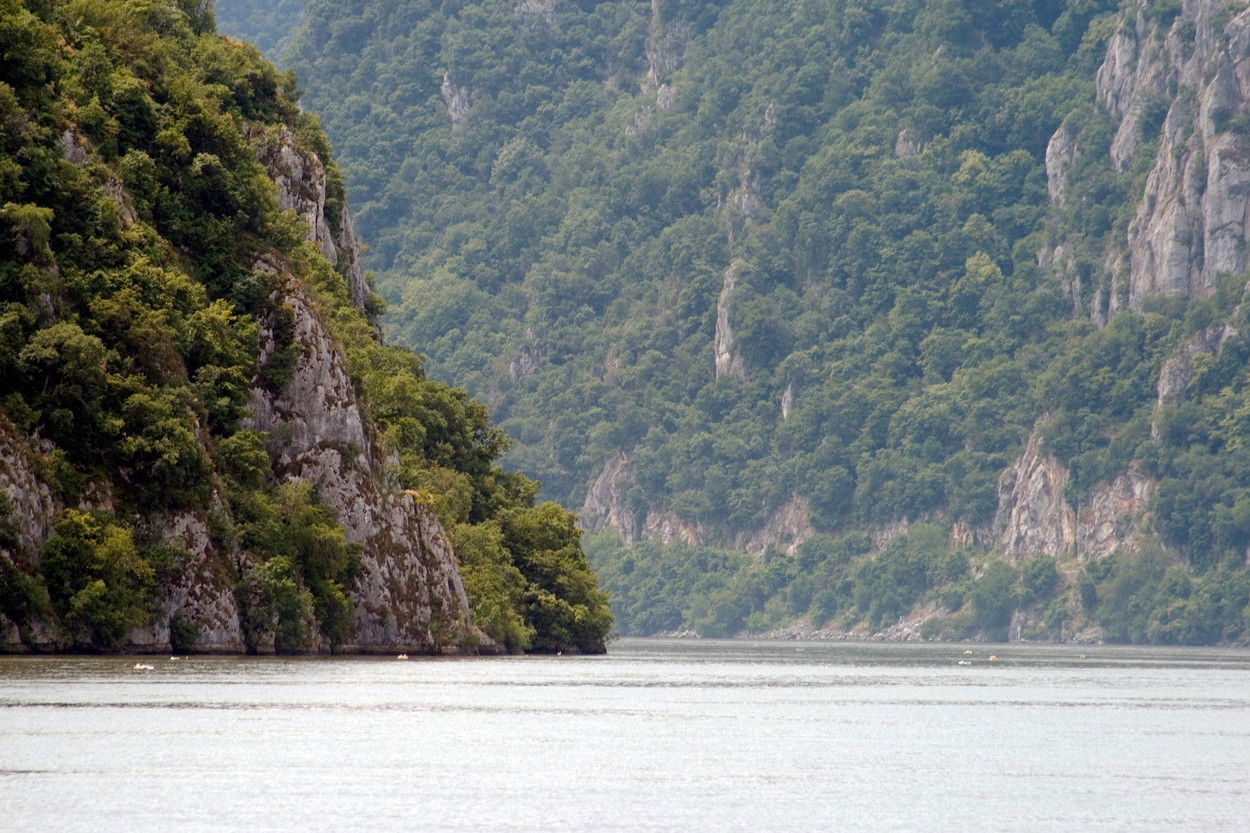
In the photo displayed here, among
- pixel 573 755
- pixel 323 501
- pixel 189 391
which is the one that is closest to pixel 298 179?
pixel 323 501

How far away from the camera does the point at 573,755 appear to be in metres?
61.3

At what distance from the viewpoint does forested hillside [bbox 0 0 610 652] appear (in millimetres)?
97875

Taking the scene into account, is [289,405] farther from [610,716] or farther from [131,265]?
[610,716]

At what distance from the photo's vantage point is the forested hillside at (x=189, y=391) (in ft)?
321

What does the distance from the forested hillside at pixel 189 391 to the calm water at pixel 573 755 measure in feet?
18.6

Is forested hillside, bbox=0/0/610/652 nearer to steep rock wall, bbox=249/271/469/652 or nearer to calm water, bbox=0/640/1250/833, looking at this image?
steep rock wall, bbox=249/271/469/652

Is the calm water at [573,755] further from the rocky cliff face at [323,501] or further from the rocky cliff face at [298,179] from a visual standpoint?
the rocky cliff face at [298,179]

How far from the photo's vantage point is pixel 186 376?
355ft

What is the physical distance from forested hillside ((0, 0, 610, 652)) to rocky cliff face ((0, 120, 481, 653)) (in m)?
0.13

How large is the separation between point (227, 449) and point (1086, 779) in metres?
59.4

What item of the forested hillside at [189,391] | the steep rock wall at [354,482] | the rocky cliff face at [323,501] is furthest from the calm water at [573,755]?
the steep rock wall at [354,482]

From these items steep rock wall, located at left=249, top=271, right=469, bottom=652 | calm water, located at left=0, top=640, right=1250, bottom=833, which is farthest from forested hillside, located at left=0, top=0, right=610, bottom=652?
calm water, located at left=0, top=640, right=1250, bottom=833

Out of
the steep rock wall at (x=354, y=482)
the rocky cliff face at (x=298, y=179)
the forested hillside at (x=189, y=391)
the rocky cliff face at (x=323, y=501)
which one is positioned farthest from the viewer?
the rocky cliff face at (x=298, y=179)

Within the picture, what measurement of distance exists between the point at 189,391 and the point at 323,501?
1273cm
